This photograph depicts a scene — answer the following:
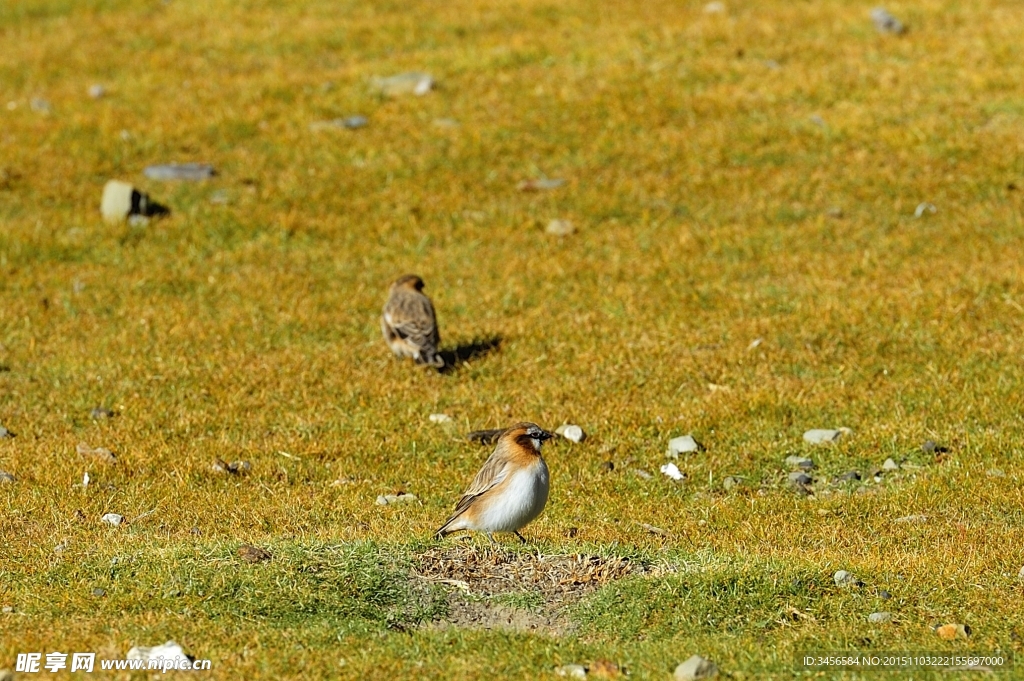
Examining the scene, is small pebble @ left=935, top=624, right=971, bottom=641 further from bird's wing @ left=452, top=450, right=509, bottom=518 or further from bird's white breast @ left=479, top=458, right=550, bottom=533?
bird's wing @ left=452, top=450, right=509, bottom=518

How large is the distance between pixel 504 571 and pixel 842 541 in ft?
8.57

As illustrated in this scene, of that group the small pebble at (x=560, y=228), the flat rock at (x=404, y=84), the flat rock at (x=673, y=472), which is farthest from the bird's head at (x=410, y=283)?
the flat rock at (x=404, y=84)

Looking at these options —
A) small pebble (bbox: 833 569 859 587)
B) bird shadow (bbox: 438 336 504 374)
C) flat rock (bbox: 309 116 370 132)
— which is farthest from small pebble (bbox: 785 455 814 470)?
flat rock (bbox: 309 116 370 132)

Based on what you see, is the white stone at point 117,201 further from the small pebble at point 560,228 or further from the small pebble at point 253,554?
the small pebble at point 253,554

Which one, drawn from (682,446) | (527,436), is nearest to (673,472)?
(682,446)

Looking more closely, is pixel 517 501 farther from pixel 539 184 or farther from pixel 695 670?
pixel 539 184

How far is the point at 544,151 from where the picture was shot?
20.2 m

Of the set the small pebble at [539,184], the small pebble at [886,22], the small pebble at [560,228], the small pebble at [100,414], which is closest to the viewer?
the small pebble at [100,414]

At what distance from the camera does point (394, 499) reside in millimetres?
10734

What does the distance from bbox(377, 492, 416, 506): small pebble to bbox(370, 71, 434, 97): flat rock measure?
41.6 feet

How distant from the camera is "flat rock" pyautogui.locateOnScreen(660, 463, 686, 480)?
11.3 metres

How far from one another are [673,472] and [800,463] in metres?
1.09

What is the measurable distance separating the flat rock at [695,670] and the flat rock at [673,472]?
4.04m

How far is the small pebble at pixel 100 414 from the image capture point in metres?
12.6
